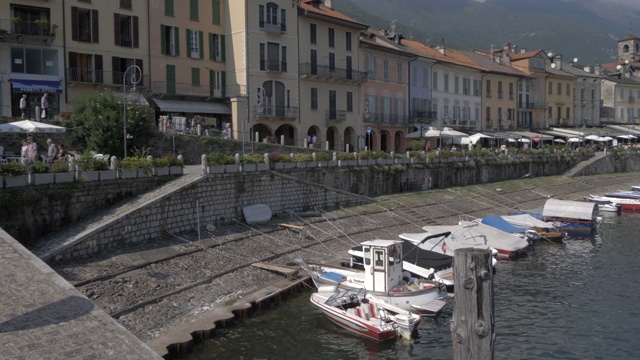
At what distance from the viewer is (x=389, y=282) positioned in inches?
767

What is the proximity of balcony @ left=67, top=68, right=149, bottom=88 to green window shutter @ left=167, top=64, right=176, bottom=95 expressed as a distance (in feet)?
10.3

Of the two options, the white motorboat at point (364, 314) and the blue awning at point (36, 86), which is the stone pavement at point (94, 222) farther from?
the blue awning at point (36, 86)

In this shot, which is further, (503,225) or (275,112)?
(275,112)

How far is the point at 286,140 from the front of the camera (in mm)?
45156

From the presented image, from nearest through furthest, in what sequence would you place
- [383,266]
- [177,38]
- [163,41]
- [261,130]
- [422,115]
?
1. [383,266]
2. [163,41]
3. [177,38]
4. [261,130]
5. [422,115]

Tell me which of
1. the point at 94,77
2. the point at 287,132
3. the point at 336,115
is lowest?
the point at 287,132

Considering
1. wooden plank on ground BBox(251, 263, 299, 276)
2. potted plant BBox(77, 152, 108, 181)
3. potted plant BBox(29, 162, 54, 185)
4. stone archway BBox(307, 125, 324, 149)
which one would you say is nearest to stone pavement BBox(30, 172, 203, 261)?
potted plant BBox(77, 152, 108, 181)

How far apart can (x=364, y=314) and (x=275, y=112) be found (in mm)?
27592

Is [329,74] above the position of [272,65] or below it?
below

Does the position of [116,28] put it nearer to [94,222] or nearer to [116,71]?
[116,71]

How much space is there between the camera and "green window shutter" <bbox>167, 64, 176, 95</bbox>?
3994 centimetres

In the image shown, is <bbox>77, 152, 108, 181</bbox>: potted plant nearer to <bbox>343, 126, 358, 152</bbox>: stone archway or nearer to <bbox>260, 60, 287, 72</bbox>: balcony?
<bbox>260, 60, 287, 72</bbox>: balcony

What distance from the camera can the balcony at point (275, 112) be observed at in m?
42.6

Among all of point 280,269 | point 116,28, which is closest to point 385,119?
point 116,28
